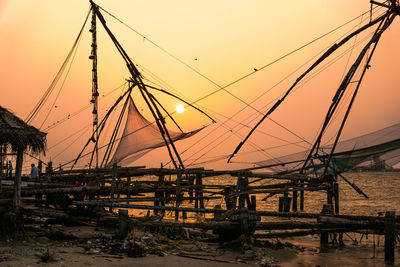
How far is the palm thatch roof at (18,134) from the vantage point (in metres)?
9.23

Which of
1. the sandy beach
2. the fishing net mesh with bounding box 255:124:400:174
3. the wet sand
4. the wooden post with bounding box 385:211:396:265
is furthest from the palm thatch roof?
Answer: the fishing net mesh with bounding box 255:124:400:174

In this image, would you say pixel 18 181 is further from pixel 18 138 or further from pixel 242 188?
pixel 242 188

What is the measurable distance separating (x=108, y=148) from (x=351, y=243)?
12911 millimetres

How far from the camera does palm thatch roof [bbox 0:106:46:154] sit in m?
9.23

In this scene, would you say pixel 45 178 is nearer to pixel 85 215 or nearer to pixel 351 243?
pixel 85 215

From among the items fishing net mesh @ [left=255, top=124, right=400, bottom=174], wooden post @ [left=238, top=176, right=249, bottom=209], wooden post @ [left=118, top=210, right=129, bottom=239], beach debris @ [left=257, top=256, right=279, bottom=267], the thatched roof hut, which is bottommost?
beach debris @ [left=257, top=256, right=279, bottom=267]

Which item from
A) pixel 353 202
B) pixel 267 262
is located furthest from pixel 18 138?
pixel 353 202

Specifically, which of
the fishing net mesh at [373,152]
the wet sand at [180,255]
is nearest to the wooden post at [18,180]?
the wet sand at [180,255]

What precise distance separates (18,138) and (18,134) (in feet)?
0.32

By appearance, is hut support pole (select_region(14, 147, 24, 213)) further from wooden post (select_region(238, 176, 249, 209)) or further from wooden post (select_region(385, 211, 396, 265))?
wooden post (select_region(385, 211, 396, 265))

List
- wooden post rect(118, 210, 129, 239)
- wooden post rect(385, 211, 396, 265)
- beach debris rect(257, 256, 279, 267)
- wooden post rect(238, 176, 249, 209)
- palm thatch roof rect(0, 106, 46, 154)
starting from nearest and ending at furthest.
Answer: beach debris rect(257, 256, 279, 267) → palm thatch roof rect(0, 106, 46, 154) → wooden post rect(118, 210, 129, 239) → wooden post rect(385, 211, 396, 265) → wooden post rect(238, 176, 249, 209)

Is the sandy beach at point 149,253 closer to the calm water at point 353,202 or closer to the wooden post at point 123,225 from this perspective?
the wooden post at point 123,225

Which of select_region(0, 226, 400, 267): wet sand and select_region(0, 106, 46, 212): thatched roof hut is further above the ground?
select_region(0, 106, 46, 212): thatched roof hut

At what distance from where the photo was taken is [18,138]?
9328 mm
